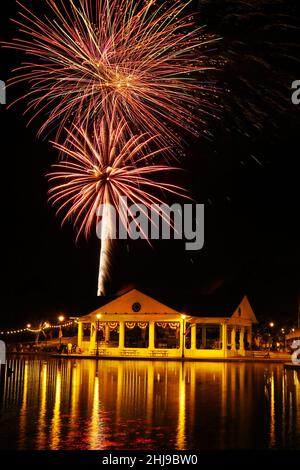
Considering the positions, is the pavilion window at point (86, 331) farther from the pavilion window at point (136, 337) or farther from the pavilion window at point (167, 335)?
the pavilion window at point (167, 335)

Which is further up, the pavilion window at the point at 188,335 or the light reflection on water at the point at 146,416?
the pavilion window at the point at 188,335

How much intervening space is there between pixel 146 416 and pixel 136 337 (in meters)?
45.8

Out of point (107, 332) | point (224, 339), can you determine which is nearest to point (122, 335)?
point (107, 332)

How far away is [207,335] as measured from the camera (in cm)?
5656

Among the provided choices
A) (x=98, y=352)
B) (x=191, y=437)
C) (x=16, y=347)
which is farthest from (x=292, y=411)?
(x=16, y=347)

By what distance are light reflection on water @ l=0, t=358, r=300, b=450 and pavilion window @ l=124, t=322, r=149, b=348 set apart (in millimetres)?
33329

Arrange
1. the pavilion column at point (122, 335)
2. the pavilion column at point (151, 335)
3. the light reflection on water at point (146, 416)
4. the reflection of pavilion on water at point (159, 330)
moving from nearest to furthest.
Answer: the light reflection on water at point (146, 416) → the reflection of pavilion on water at point (159, 330) → the pavilion column at point (151, 335) → the pavilion column at point (122, 335)

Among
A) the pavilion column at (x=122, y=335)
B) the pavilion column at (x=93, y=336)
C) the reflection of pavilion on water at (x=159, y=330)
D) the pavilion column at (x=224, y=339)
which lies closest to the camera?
the pavilion column at (x=224, y=339)

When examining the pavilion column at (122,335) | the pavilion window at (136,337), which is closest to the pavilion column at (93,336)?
the pavilion column at (122,335)

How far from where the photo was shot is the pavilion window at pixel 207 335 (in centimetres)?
5531

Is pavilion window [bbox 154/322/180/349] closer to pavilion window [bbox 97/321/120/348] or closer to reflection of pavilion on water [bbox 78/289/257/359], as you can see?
reflection of pavilion on water [bbox 78/289/257/359]

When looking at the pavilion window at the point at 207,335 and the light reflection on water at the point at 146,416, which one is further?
the pavilion window at the point at 207,335

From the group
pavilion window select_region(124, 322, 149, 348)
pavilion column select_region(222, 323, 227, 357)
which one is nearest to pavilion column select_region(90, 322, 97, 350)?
pavilion window select_region(124, 322, 149, 348)
